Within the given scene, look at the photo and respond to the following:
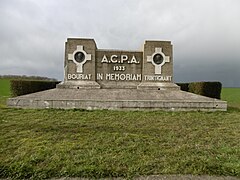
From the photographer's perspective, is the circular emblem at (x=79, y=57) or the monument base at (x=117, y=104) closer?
the monument base at (x=117, y=104)

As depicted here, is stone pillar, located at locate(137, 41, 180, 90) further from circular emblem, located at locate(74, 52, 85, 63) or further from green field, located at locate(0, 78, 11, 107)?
green field, located at locate(0, 78, 11, 107)

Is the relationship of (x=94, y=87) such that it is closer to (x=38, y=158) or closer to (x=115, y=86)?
(x=115, y=86)

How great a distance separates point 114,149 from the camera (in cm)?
464

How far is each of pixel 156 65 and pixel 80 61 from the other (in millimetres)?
5135

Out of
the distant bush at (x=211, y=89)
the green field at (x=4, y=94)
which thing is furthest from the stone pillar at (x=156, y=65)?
the green field at (x=4, y=94)

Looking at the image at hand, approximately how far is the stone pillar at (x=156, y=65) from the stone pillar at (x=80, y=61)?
3452 millimetres

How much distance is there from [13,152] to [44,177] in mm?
1435

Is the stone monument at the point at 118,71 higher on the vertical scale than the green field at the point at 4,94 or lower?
higher

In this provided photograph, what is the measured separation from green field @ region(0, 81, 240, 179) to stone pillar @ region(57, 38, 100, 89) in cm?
680

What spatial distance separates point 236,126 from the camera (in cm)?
744

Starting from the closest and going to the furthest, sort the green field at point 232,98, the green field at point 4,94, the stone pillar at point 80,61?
the green field at point 4,94
the stone pillar at point 80,61
the green field at point 232,98

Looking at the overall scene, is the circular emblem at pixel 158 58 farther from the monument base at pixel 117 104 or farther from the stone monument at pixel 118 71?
the monument base at pixel 117 104

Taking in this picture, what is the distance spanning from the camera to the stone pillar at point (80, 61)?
14.1m

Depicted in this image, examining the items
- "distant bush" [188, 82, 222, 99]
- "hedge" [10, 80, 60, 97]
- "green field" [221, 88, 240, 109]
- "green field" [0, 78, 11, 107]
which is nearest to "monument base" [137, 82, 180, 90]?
"distant bush" [188, 82, 222, 99]
